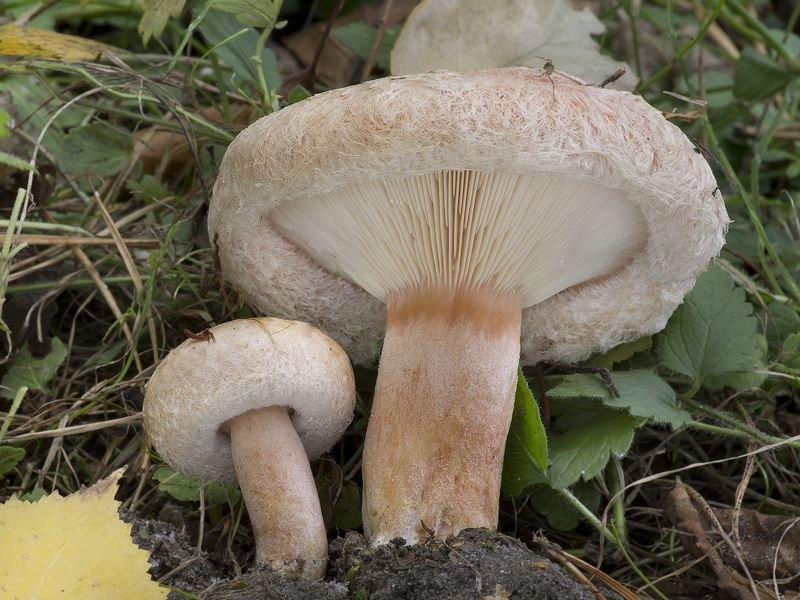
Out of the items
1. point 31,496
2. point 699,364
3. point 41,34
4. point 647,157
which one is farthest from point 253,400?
point 41,34

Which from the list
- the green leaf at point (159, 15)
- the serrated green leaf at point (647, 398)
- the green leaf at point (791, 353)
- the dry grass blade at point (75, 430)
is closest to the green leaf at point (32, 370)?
the dry grass blade at point (75, 430)

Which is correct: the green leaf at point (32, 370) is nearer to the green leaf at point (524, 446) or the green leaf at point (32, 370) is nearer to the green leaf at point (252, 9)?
the green leaf at point (252, 9)

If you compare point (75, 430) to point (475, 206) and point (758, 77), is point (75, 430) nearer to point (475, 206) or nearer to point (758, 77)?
point (475, 206)

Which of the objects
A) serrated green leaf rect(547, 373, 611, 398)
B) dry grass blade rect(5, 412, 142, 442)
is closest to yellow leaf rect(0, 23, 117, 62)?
dry grass blade rect(5, 412, 142, 442)

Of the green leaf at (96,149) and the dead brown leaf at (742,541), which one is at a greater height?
the green leaf at (96,149)

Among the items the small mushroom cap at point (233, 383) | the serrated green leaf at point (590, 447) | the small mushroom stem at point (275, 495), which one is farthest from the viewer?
the serrated green leaf at point (590, 447)

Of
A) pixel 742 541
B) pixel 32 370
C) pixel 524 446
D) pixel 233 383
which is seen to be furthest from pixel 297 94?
pixel 742 541
